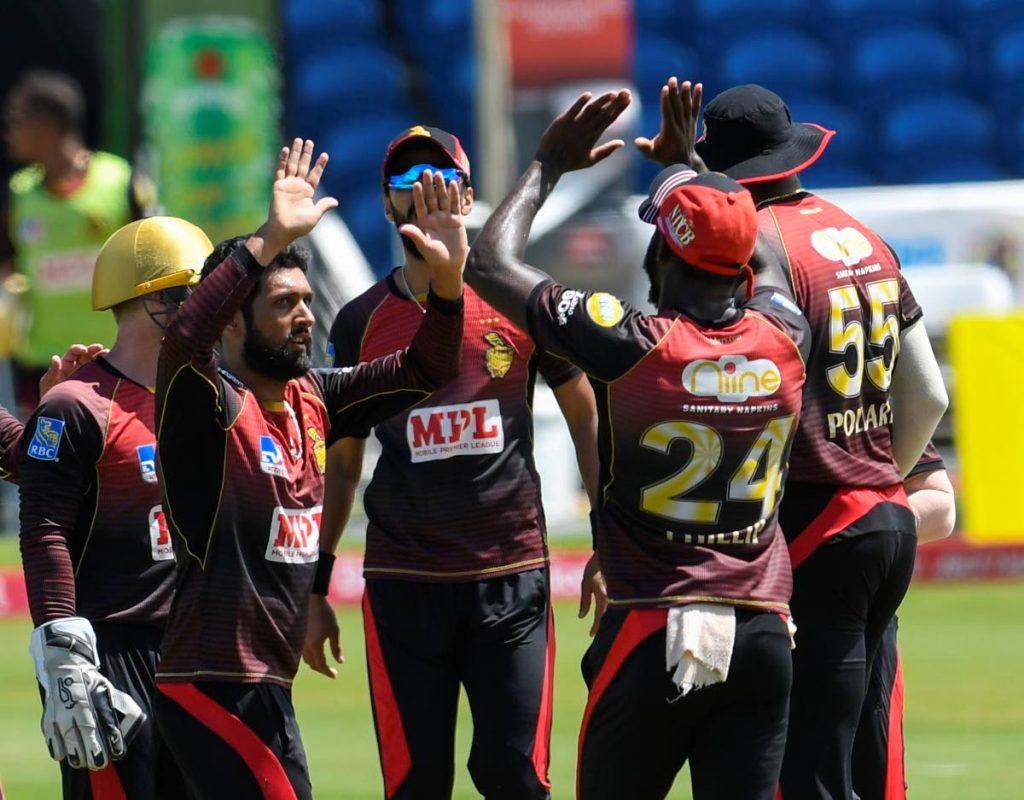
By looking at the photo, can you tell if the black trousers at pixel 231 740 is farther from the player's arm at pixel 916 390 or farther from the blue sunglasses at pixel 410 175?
the player's arm at pixel 916 390

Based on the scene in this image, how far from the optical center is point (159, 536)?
5.16m

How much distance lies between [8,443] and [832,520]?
7.15ft

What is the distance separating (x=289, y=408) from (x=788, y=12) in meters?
16.0

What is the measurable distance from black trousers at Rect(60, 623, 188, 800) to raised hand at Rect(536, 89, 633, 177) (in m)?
1.57

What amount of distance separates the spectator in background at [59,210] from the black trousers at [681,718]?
563cm

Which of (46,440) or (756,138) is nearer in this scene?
(46,440)

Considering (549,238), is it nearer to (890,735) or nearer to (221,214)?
(221,214)

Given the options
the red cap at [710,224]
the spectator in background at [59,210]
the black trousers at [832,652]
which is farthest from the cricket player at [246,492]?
the spectator in background at [59,210]

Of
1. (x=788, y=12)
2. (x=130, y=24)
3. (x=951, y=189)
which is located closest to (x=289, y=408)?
(x=951, y=189)

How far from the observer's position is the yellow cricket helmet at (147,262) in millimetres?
5172

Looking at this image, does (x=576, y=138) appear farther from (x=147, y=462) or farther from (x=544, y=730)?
(x=544, y=730)

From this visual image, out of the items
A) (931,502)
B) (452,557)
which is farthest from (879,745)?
(452,557)

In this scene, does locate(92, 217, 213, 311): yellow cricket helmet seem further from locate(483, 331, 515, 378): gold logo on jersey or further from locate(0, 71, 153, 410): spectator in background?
locate(0, 71, 153, 410): spectator in background

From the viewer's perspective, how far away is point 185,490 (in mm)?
4727
